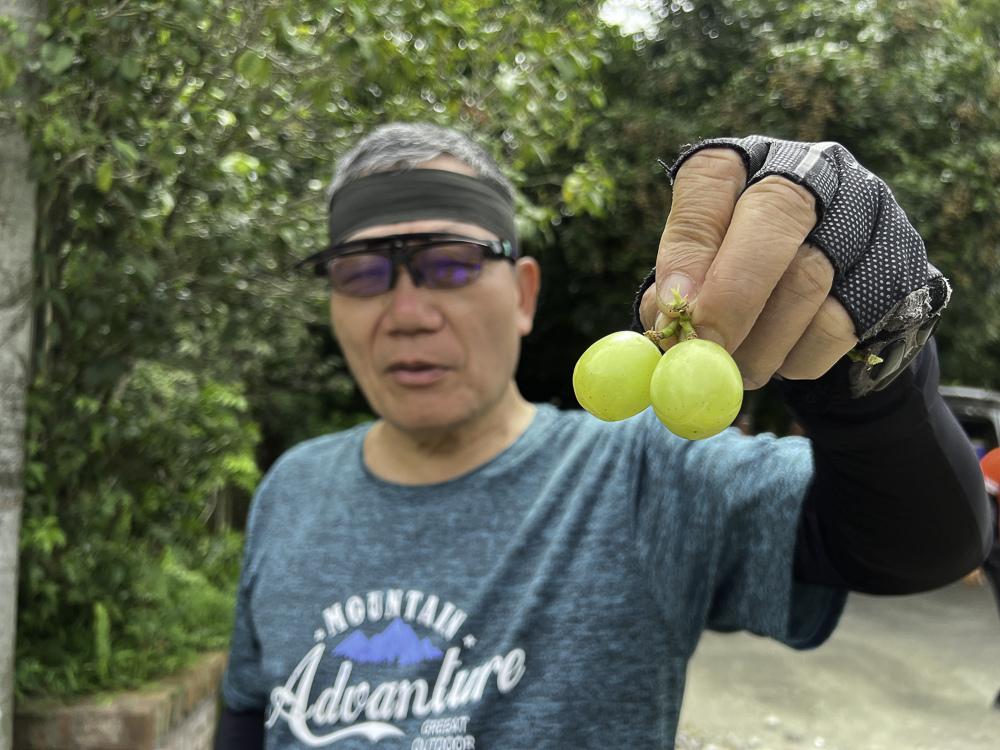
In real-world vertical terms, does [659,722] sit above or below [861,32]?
below

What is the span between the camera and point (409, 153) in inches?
69.1

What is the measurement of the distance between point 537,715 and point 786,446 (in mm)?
721

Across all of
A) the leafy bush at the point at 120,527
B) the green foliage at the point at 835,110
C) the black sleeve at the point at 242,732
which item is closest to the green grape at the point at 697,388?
the black sleeve at the point at 242,732

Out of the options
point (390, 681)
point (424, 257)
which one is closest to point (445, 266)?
point (424, 257)

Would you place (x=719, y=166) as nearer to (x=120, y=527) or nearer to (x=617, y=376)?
(x=617, y=376)

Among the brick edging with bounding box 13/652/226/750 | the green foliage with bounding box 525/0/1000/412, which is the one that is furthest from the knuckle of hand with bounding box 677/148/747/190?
the green foliage with bounding box 525/0/1000/412

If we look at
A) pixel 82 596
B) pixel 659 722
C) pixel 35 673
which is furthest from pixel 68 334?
pixel 659 722

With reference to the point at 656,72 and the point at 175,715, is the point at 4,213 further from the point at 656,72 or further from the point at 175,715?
the point at 656,72

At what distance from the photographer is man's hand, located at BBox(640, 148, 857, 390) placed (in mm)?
625

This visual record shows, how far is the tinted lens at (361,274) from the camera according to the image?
167cm

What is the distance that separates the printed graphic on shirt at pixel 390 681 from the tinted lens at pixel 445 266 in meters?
0.72

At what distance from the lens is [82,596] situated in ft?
9.70

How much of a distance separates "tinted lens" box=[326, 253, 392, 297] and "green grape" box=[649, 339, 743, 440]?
3.77 ft

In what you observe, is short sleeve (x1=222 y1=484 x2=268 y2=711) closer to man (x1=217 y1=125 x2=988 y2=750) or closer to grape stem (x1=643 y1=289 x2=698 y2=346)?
man (x1=217 y1=125 x2=988 y2=750)
